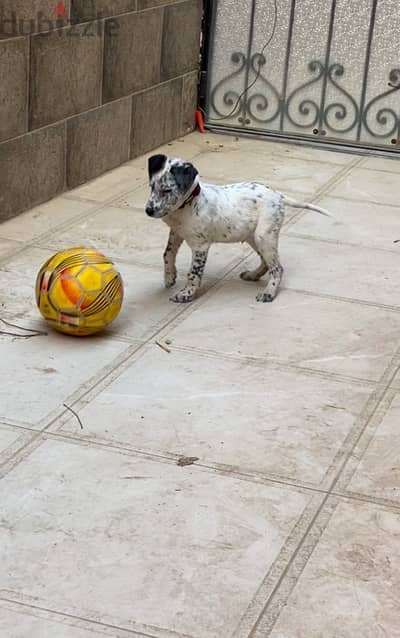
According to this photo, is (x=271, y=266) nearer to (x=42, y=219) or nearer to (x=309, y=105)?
(x=42, y=219)

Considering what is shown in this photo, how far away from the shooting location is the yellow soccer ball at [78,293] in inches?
178

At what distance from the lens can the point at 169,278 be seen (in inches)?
209

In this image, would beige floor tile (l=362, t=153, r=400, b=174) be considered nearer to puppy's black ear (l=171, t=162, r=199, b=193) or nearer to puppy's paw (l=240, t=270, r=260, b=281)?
puppy's paw (l=240, t=270, r=260, b=281)

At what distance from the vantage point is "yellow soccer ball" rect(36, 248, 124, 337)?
4.53 metres

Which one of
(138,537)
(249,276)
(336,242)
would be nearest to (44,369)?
(138,537)

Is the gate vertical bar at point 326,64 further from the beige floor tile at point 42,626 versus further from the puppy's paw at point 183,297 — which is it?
the beige floor tile at point 42,626

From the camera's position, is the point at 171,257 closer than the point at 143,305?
No

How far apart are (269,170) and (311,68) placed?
1.15m

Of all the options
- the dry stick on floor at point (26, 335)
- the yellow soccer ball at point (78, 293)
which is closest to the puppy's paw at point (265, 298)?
the yellow soccer ball at point (78, 293)

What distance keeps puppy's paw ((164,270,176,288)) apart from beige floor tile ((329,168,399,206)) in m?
2.11

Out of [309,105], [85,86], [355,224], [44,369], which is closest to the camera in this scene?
[44,369]
